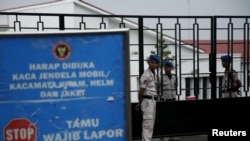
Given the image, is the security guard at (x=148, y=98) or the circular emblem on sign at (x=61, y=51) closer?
the circular emblem on sign at (x=61, y=51)

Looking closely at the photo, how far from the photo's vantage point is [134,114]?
560 centimetres

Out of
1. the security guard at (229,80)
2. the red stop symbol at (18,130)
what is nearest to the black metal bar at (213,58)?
the security guard at (229,80)

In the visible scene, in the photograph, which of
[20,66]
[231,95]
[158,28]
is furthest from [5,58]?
[231,95]

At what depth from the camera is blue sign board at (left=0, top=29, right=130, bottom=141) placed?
2.49 m

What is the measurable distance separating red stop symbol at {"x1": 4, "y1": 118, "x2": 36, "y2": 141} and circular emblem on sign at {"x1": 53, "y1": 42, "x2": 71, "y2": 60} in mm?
497

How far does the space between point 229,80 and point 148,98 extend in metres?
1.66

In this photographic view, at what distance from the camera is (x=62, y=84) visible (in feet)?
8.35

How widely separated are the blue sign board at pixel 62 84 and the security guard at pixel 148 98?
2.58m

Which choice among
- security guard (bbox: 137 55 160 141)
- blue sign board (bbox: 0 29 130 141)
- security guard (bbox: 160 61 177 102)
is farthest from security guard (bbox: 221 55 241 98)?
blue sign board (bbox: 0 29 130 141)

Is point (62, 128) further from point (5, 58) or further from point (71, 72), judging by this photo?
point (5, 58)

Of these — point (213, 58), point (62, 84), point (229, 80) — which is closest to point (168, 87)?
point (213, 58)

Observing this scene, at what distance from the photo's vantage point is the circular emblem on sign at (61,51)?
8.28 ft

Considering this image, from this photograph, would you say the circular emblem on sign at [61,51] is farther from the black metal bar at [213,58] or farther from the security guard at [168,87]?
the black metal bar at [213,58]

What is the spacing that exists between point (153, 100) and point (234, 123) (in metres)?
1.73
